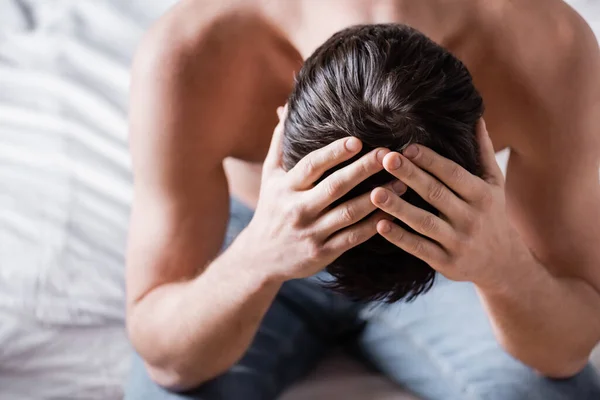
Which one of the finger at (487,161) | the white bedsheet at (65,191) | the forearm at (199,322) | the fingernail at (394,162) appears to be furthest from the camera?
the white bedsheet at (65,191)

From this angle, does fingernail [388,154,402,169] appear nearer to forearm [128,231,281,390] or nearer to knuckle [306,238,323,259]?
knuckle [306,238,323,259]

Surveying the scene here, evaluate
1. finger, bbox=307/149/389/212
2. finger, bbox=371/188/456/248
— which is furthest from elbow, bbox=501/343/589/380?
finger, bbox=307/149/389/212

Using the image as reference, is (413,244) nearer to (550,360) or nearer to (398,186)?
(398,186)

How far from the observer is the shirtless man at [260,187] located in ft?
2.96

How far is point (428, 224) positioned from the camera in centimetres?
65

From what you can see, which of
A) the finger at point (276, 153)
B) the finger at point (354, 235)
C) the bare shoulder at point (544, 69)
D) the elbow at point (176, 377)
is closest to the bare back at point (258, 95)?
the bare shoulder at point (544, 69)

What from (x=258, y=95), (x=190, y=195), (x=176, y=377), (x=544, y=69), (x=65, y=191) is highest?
(x=544, y=69)

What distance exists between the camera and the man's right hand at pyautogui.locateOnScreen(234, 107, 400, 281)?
2.06ft

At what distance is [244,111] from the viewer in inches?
38.6

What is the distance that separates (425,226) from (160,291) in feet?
1.34

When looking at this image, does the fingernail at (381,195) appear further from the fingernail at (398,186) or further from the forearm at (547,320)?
the forearm at (547,320)

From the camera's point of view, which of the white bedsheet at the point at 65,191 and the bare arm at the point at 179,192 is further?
the white bedsheet at the point at 65,191

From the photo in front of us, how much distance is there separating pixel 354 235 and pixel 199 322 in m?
0.31

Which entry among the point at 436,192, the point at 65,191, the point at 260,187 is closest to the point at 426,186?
the point at 436,192
